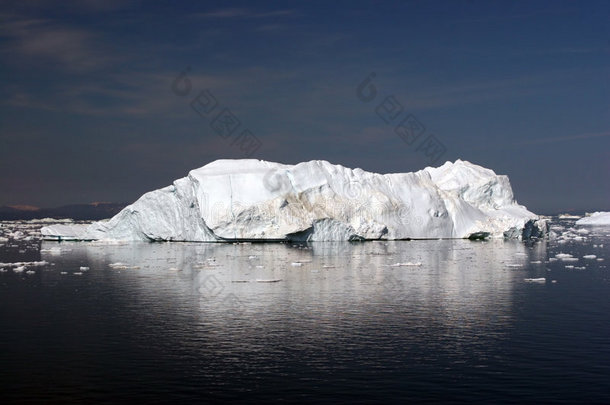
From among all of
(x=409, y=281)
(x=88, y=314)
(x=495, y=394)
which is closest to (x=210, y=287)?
(x=88, y=314)

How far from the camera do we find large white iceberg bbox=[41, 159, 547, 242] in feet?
172

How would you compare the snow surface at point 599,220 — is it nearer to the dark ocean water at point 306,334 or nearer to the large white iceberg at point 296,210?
the large white iceberg at point 296,210

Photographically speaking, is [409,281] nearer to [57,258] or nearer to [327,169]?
[57,258]

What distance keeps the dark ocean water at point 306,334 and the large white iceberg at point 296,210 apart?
1575cm

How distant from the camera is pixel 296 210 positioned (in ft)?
175

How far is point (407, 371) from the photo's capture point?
612 inches

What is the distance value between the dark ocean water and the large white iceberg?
51.7ft

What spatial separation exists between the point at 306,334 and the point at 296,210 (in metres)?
34.2

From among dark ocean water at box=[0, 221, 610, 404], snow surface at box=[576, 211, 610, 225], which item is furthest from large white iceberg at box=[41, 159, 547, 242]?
snow surface at box=[576, 211, 610, 225]

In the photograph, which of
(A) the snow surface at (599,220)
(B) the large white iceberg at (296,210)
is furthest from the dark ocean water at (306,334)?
(A) the snow surface at (599,220)

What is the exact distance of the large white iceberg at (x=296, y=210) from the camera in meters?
52.3

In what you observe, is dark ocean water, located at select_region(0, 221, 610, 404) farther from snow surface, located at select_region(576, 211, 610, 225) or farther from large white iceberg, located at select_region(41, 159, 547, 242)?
snow surface, located at select_region(576, 211, 610, 225)

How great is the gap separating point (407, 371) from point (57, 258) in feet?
109

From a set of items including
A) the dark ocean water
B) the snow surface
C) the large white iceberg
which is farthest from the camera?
the snow surface
